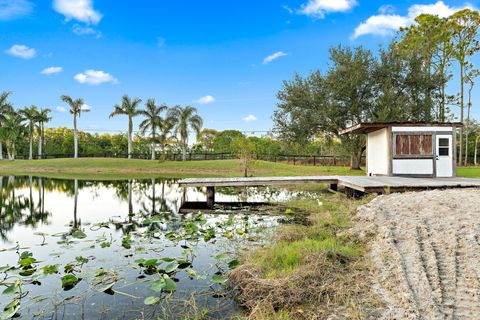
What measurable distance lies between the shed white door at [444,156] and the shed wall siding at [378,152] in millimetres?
2069

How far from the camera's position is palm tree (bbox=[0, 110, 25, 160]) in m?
44.8

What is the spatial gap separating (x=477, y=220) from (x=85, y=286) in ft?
20.8

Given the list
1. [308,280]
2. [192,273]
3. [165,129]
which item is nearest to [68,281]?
[192,273]

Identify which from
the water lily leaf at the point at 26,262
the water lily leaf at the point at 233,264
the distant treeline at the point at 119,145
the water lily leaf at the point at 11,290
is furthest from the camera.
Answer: the distant treeline at the point at 119,145

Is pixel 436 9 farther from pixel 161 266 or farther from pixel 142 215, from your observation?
pixel 161 266

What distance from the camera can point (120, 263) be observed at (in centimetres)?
536

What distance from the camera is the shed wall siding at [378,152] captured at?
14.5 m

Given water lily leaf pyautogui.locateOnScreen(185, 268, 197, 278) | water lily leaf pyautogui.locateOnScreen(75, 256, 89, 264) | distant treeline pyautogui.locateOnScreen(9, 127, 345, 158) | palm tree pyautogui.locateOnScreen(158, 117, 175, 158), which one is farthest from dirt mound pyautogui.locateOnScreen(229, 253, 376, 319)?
distant treeline pyautogui.locateOnScreen(9, 127, 345, 158)

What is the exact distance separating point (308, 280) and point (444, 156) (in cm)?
1310

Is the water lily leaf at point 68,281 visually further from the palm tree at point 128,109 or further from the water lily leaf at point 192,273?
the palm tree at point 128,109

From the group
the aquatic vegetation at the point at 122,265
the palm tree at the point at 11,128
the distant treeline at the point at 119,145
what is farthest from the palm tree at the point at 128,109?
the aquatic vegetation at the point at 122,265

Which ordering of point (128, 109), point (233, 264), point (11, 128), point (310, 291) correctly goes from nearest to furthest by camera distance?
point (310, 291), point (233, 264), point (128, 109), point (11, 128)

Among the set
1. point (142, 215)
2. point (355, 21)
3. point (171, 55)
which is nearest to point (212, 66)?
point (171, 55)

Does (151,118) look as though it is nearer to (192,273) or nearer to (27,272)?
(27,272)
